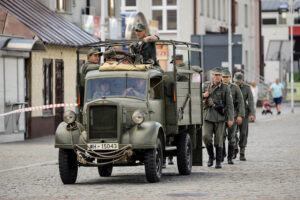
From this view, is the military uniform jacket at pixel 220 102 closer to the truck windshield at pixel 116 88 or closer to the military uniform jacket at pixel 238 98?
the military uniform jacket at pixel 238 98

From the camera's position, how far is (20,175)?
17906 millimetres

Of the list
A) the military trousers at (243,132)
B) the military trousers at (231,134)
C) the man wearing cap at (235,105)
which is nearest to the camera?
the military trousers at (231,134)

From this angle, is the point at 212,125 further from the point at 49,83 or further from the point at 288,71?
the point at 288,71

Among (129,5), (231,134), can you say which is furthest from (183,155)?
(129,5)

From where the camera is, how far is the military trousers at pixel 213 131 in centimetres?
1922

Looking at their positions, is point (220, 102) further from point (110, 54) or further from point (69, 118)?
point (69, 118)

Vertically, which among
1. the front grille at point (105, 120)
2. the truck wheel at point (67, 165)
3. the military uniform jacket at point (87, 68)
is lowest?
the truck wheel at point (67, 165)

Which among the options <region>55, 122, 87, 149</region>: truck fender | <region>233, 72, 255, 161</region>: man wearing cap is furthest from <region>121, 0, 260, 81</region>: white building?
<region>55, 122, 87, 149</region>: truck fender

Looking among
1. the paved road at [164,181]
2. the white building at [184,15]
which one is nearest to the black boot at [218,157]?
the paved road at [164,181]

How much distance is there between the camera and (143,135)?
611 inches

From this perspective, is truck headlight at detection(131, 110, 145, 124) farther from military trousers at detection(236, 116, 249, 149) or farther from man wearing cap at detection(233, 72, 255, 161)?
man wearing cap at detection(233, 72, 255, 161)

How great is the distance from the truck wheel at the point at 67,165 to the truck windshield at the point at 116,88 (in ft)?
3.64

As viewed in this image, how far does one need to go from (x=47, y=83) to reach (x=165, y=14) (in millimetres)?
27893

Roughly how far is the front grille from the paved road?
781mm
